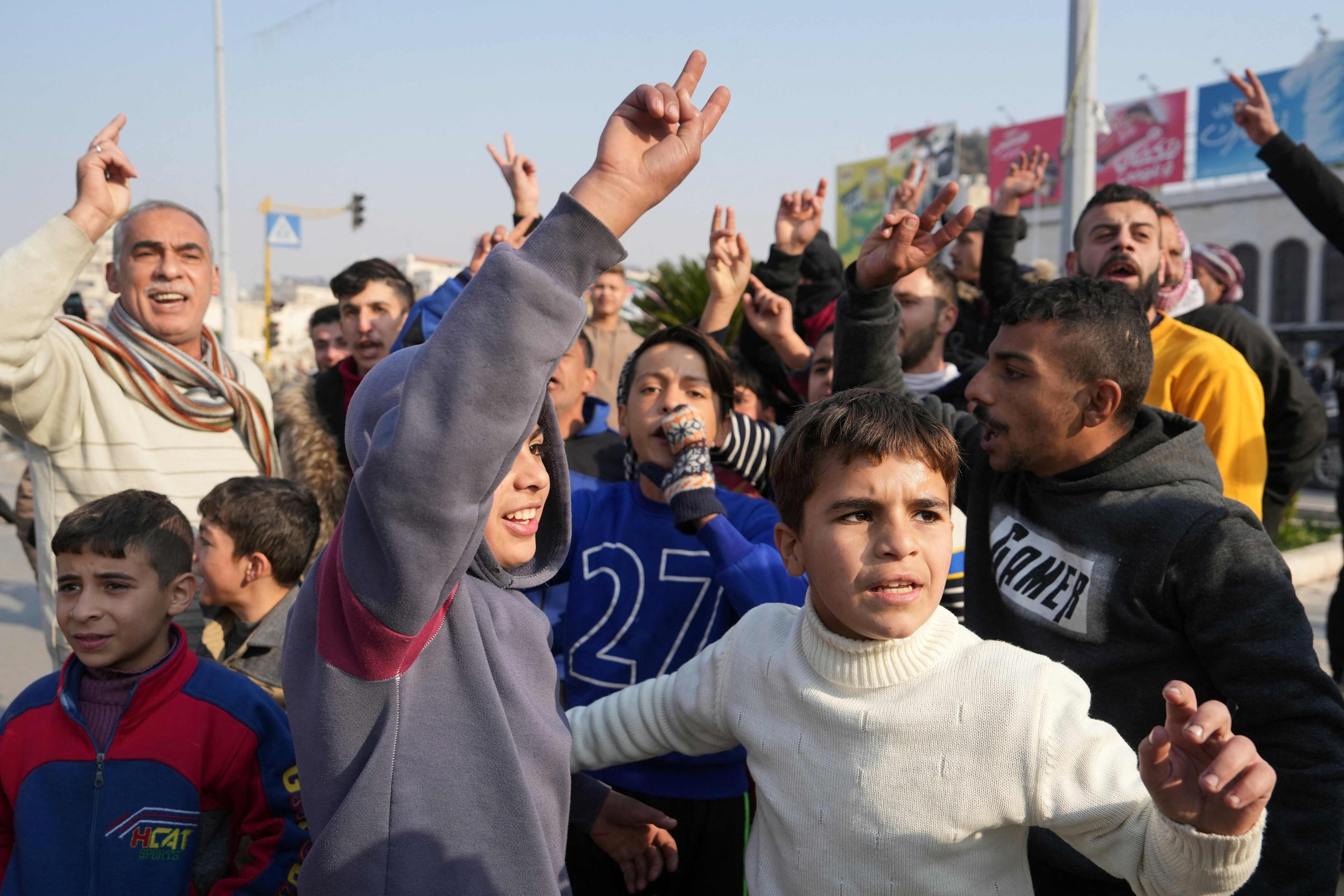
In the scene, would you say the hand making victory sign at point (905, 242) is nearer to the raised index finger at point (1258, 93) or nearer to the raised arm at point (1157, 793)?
the raised arm at point (1157, 793)

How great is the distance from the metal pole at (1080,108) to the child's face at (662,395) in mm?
4208

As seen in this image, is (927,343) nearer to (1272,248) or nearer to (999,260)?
(999,260)

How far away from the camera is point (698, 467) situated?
2.66 metres

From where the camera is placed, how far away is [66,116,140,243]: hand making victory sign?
2.82m

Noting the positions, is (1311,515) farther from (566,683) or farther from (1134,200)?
(566,683)

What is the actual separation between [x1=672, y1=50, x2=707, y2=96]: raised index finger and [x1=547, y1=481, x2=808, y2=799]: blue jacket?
1.26m

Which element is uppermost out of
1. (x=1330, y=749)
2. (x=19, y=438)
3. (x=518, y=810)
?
(x=19, y=438)

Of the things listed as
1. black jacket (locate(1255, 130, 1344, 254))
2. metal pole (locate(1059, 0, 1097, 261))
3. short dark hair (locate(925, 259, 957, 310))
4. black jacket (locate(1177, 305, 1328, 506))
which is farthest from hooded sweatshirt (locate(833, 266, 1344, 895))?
metal pole (locate(1059, 0, 1097, 261))

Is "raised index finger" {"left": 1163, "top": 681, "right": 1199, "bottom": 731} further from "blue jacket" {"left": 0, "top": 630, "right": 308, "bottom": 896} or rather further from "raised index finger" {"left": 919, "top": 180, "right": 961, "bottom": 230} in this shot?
"blue jacket" {"left": 0, "top": 630, "right": 308, "bottom": 896}

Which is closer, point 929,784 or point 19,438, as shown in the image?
point 929,784

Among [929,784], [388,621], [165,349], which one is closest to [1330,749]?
[929,784]

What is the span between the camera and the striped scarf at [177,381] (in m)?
3.21

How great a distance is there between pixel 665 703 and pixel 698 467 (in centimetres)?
79

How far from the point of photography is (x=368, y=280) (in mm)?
4637
